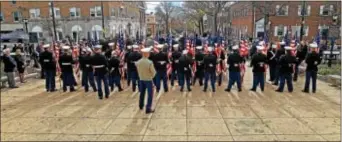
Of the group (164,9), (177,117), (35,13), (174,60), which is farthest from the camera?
(164,9)

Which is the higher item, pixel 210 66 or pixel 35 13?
pixel 35 13

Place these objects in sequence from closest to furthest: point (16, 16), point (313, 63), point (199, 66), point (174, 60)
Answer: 1. point (313, 63)
2. point (199, 66)
3. point (174, 60)
4. point (16, 16)

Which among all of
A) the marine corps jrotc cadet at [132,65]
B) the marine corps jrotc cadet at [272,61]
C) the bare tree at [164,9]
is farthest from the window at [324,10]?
the marine corps jrotc cadet at [132,65]

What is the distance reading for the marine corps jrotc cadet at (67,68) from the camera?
11.1 meters

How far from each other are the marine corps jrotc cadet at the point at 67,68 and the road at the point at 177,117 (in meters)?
0.50

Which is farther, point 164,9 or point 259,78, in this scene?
point 164,9

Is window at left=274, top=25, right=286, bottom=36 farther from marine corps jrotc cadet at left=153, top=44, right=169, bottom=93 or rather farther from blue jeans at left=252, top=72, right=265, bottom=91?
marine corps jrotc cadet at left=153, top=44, right=169, bottom=93

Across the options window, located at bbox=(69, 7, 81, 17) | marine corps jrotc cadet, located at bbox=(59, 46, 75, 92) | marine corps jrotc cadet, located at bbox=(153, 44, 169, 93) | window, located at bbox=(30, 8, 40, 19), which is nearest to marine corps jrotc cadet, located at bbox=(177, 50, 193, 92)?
marine corps jrotc cadet, located at bbox=(153, 44, 169, 93)

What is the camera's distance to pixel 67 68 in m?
11.3

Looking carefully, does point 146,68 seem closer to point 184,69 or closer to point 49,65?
point 184,69

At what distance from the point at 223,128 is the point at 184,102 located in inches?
102

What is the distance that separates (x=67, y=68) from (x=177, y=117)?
519cm

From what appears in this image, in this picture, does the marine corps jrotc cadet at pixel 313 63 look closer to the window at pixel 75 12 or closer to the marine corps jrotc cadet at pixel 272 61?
the marine corps jrotc cadet at pixel 272 61

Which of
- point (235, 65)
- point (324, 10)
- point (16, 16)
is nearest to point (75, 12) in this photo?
point (16, 16)
